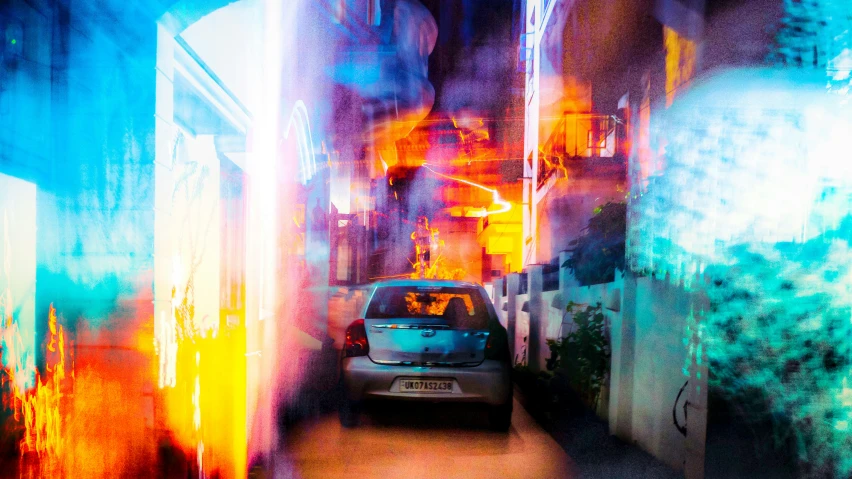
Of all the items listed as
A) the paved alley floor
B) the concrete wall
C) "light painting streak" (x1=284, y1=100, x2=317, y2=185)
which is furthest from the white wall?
"light painting streak" (x1=284, y1=100, x2=317, y2=185)

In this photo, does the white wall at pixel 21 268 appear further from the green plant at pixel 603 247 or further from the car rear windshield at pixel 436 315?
the green plant at pixel 603 247

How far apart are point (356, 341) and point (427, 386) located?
0.82 m

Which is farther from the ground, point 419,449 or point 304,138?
point 304,138

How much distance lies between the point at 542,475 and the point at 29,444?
13.0ft

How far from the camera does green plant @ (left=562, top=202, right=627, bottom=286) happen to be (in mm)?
6344

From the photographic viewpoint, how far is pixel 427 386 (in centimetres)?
545

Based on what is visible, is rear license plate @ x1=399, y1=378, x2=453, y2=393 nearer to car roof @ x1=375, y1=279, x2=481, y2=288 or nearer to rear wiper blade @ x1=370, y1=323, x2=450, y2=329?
rear wiper blade @ x1=370, y1=323, x2=450, y2=329

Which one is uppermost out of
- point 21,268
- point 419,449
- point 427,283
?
point 21,268

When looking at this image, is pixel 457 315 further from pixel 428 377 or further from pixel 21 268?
pixel 21 268

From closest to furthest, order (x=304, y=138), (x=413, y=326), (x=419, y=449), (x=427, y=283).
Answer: (x=419, y=449) < (x=413, y=326) < (x=427, y=283) < (x=304, y=138)

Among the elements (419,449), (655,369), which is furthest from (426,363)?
(655,369)

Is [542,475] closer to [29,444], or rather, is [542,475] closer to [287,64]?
[29,444]

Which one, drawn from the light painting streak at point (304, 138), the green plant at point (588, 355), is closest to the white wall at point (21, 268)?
the green plant at point (588, 355)

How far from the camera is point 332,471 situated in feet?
14.1
